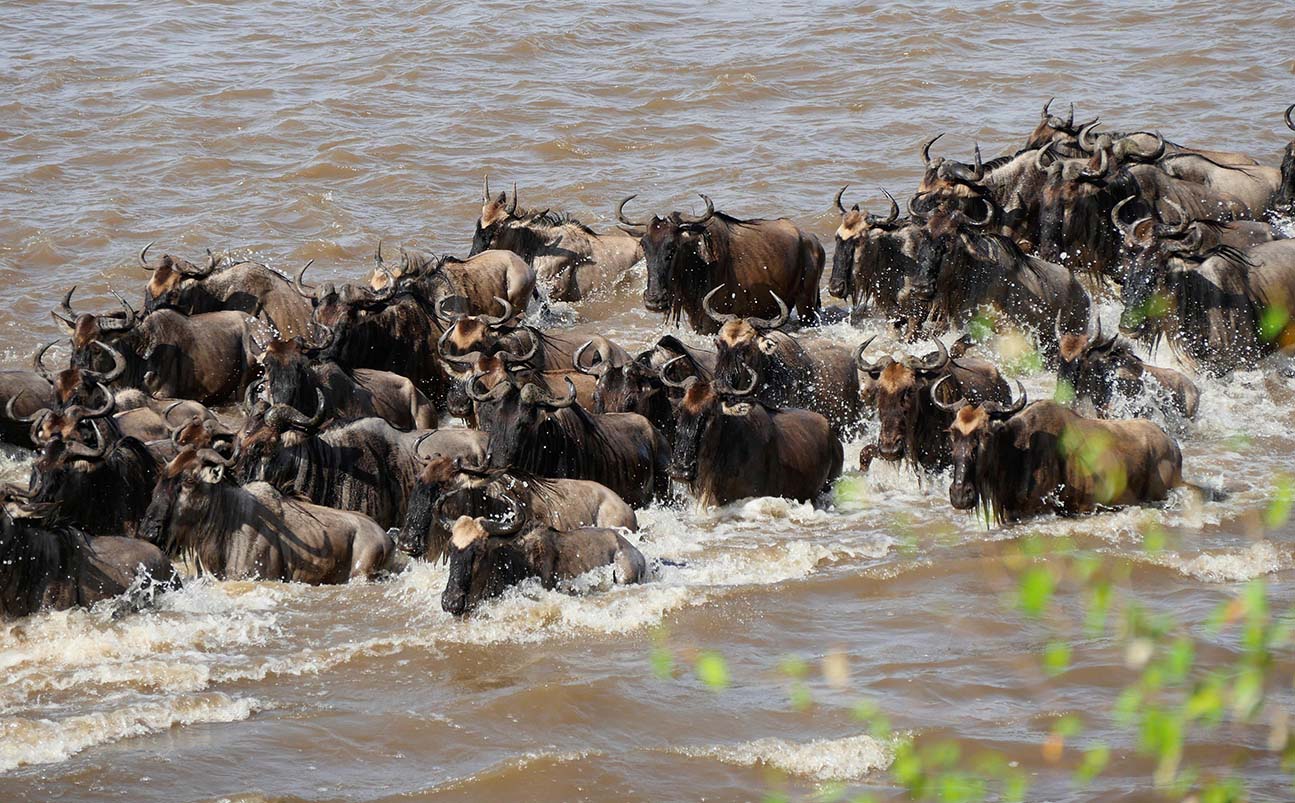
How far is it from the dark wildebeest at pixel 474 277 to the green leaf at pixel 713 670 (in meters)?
6.03

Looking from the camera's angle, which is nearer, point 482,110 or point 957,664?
point 957,664

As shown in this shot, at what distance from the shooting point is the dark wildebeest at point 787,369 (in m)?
12.5


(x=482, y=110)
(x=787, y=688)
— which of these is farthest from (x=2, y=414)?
(x=482, y=110)

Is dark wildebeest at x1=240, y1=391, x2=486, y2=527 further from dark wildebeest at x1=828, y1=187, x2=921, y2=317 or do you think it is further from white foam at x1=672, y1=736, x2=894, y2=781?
dark wildebeest at x1=828, y1=187, x2=921, y2=317

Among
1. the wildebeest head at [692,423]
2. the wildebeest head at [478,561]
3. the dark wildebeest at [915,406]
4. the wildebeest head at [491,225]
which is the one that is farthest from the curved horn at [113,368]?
the dark wildebeest at [915,406]

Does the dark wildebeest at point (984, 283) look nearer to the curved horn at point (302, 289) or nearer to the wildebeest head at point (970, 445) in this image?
the wildebeest head at point (970, 445)

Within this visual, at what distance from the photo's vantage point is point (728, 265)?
15234mm

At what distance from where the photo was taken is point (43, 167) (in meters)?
20.4

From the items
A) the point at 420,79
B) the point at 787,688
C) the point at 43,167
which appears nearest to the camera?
the point at 787,688

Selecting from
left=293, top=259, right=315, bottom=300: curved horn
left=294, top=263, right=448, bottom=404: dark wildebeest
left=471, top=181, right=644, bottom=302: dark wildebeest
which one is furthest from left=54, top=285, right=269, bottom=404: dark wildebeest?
left=471, top=181, right=644, bottom=302: dark wildebeest

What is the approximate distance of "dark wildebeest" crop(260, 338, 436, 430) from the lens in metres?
11.8

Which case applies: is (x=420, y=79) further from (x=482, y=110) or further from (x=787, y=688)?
(x=787, y=688)

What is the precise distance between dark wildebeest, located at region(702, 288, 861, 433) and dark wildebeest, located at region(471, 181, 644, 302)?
12.4 feet

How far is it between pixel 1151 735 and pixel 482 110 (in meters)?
16.9
